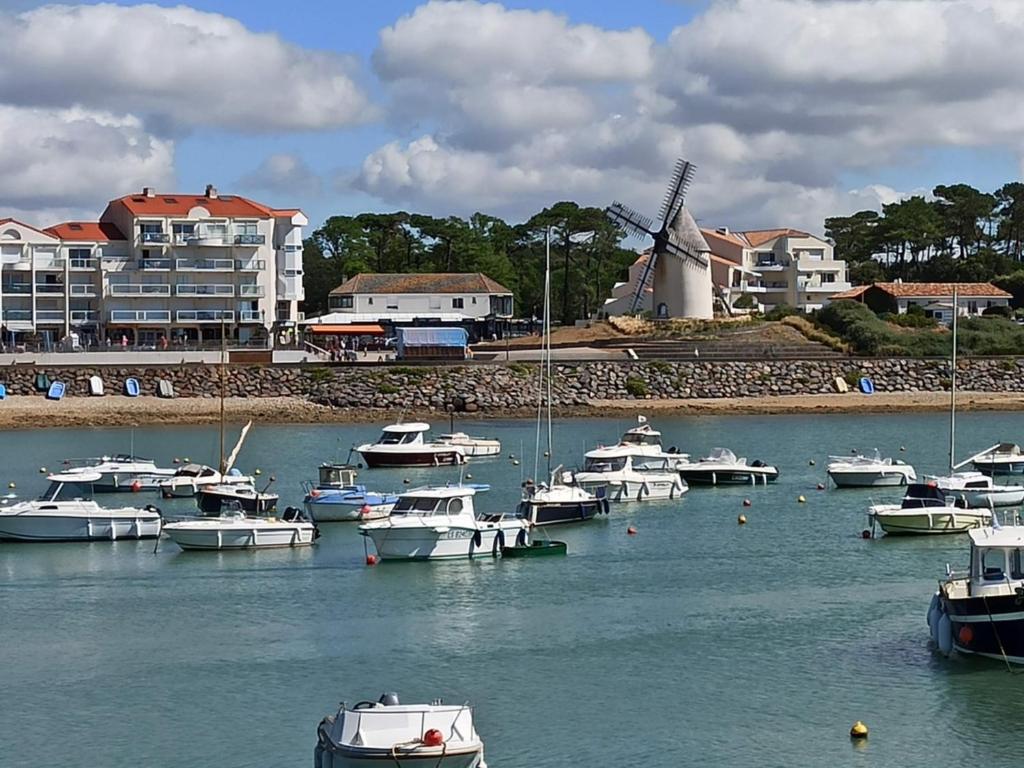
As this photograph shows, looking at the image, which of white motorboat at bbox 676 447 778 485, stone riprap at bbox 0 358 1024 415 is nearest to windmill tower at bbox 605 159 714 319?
stone riprap at bbox 0 358 1024 415

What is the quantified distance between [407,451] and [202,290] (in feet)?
174

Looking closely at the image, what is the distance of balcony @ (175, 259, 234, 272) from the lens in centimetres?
12019

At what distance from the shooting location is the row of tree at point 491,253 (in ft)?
490

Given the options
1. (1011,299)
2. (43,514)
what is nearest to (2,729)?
(43,514)

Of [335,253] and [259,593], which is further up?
[335,253]

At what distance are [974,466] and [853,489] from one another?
18.3ft

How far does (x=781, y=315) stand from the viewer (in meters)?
120

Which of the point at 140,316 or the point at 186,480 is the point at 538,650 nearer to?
the point at 186,480

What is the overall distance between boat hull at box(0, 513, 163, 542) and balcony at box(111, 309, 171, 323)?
2808 inches

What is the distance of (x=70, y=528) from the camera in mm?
48719

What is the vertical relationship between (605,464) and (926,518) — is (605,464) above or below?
above

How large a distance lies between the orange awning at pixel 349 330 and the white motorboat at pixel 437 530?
79.2 m

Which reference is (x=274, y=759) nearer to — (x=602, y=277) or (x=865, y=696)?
(x=865, y=696)

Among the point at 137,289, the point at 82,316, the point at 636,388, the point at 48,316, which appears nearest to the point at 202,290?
the point at 137,289
